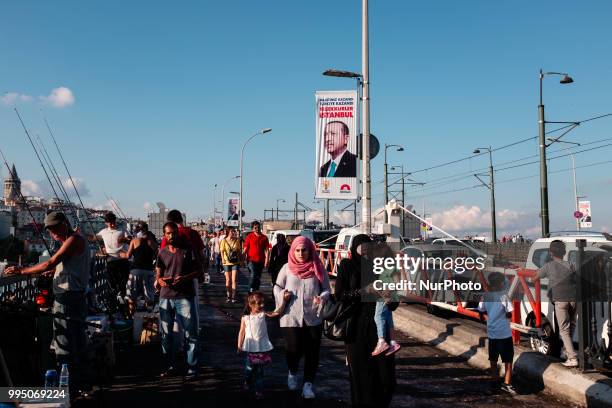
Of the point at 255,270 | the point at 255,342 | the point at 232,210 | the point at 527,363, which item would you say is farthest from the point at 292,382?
the point at 232,210

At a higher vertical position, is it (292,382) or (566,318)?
(566,318)

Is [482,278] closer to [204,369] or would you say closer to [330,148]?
[204,369]

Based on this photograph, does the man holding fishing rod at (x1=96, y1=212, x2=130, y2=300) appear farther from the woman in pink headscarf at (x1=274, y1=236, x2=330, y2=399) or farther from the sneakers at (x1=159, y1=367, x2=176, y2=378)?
the woman in pink headscarf at (x1=274, y1=236, x2=330, y2=399)

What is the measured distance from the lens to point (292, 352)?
6.39 m

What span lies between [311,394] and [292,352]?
49 cm

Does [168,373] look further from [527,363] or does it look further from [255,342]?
[527,363]

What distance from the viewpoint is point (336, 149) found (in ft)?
46.5

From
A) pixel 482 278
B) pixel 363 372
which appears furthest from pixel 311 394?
pixel 482 278

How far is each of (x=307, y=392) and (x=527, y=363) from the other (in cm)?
286

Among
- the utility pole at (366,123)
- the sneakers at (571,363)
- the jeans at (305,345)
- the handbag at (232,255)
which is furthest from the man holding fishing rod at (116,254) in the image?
the sneakers at (571,363)

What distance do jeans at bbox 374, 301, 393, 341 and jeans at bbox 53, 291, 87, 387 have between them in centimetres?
299

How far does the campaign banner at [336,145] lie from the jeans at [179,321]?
7315mm

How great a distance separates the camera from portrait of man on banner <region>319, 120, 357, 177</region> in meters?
14.1

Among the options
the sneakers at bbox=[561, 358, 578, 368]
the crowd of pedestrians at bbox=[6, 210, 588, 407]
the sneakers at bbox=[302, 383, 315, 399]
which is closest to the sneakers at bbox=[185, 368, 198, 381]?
the crowd of pedestrians at bbox=[6, 210, 588, 407]
